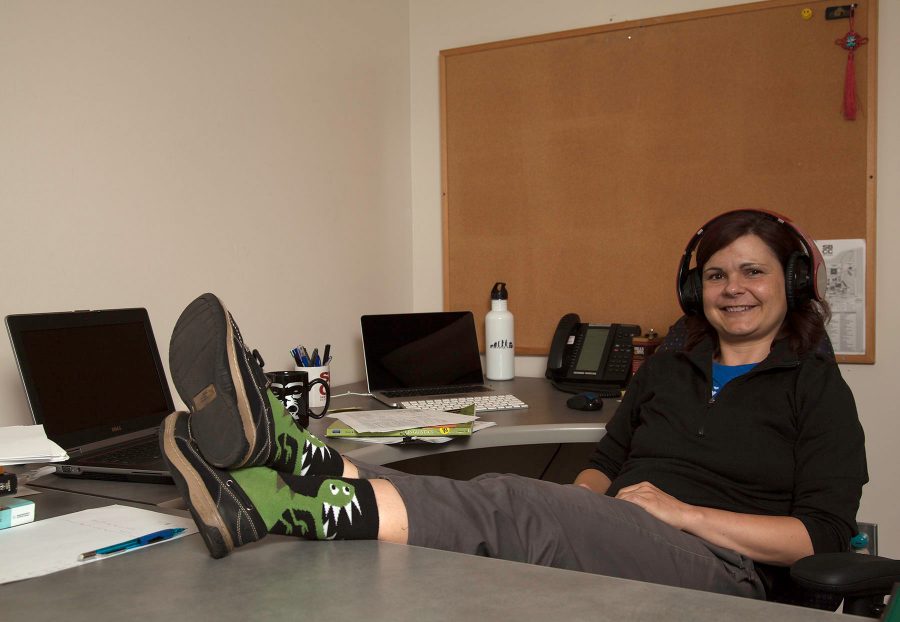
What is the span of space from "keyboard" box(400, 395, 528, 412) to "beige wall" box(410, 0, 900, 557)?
566 mm

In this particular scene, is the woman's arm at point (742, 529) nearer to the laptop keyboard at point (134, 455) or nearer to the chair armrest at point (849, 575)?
the chair armrest at point (849, 575)

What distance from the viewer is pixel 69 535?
0.95 metres

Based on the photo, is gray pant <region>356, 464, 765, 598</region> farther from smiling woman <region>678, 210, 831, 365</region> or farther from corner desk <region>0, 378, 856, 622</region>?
smiling woman <region>678, 210, 831, 365</region>

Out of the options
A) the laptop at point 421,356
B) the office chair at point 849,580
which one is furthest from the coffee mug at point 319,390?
the office chair at point 849,580

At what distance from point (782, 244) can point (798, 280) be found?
8 cm

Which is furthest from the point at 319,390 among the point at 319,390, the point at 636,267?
the point at 636,267

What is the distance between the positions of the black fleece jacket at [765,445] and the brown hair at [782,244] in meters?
0.04

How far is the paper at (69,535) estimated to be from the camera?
2.76ft

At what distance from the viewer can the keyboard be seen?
6.15 feet

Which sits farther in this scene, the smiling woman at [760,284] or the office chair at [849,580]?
the smiling woman at [760,284]

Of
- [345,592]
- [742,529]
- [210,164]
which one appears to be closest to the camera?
[345,592]

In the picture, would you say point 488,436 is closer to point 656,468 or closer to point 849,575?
point 656,468

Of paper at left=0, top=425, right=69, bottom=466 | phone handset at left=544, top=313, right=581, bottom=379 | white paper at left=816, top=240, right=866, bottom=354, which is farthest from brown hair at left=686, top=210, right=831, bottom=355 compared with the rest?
paper at left=0, top=425, right=69, bottom=466

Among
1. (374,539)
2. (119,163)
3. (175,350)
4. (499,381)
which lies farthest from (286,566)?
(499,381)
